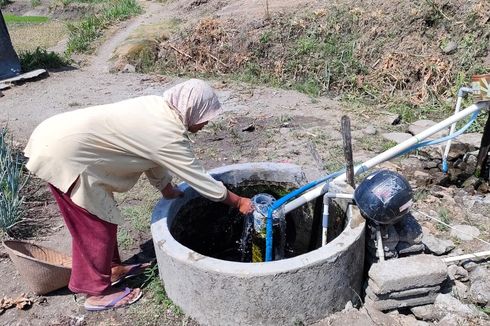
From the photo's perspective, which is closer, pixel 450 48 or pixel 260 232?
pixel 260 232

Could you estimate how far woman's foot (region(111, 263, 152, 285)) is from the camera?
3189 mm

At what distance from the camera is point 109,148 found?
262 cm

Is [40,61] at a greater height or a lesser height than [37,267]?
lesser

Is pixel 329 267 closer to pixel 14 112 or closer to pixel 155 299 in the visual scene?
pixel 155 299

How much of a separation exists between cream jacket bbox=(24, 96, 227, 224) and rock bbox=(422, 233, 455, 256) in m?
1.45

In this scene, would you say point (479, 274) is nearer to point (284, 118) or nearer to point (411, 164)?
point (411, 164)

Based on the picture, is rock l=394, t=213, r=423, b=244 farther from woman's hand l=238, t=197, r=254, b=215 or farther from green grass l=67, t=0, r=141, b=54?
green grass l=67, t=0, r=141, b=54

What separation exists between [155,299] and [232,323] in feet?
1.99

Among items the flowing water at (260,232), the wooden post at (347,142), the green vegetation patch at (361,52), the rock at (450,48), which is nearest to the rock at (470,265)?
the wooden post at (347,142)

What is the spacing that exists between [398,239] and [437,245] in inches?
20.7

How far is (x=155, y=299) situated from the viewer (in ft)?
9.85

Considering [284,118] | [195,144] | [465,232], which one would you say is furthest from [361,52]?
[465,232]

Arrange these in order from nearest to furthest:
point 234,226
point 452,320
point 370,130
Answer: point 452,320
point 234,226
point 370,130

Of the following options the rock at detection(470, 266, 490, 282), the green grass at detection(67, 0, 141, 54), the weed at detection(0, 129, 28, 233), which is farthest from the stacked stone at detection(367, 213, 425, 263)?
the green grass at detection(67, 0, 141, 54)
